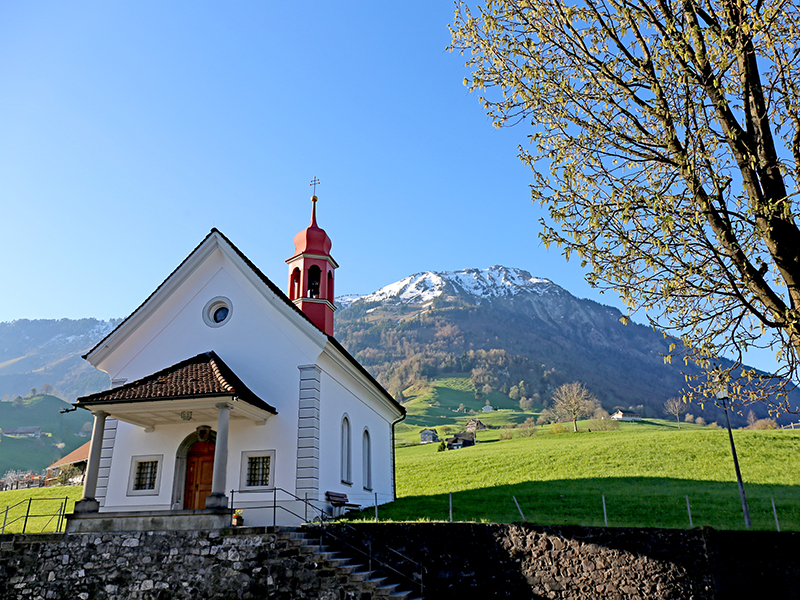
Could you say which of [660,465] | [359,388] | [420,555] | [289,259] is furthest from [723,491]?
[289,259]

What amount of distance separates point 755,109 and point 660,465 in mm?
35154

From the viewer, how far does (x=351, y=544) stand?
46.0 feet

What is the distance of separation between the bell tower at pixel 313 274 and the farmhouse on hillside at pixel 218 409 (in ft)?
11.9

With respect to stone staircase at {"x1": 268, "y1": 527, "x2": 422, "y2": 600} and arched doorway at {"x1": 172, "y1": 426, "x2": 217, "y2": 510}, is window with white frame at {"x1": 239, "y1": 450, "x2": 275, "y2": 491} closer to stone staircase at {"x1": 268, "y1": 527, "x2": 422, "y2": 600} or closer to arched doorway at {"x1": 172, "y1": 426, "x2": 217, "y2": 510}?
arched doorway at {"x1": 172, "y1": 426, "x2": 217, "y2": 510}

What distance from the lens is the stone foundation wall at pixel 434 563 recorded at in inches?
477

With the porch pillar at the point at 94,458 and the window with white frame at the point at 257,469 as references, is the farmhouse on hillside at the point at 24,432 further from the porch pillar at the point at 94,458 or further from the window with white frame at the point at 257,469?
the window with white frame at the point at 257,469

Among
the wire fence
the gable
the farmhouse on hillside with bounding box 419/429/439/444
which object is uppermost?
the farmhouse on hillside with bounding box 419/429/439/444

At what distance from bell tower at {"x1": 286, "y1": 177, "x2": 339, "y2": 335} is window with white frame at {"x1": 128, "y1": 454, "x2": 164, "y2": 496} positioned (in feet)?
26.6

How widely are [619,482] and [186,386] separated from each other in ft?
79.8

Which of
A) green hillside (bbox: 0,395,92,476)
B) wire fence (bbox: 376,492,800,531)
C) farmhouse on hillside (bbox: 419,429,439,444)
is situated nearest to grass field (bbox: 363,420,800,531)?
wire fence (bbox: 376,492,800,531)

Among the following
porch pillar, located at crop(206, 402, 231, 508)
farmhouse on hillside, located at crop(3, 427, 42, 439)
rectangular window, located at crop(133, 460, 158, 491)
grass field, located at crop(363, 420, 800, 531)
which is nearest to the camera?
porch pillar, located at crop(206, 402, 231, 508)

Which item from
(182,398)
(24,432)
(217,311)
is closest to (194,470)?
(182,398)

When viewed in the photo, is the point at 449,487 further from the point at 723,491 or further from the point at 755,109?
the point at 755,109

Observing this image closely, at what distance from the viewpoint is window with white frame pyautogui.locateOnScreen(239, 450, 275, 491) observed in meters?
17.7
